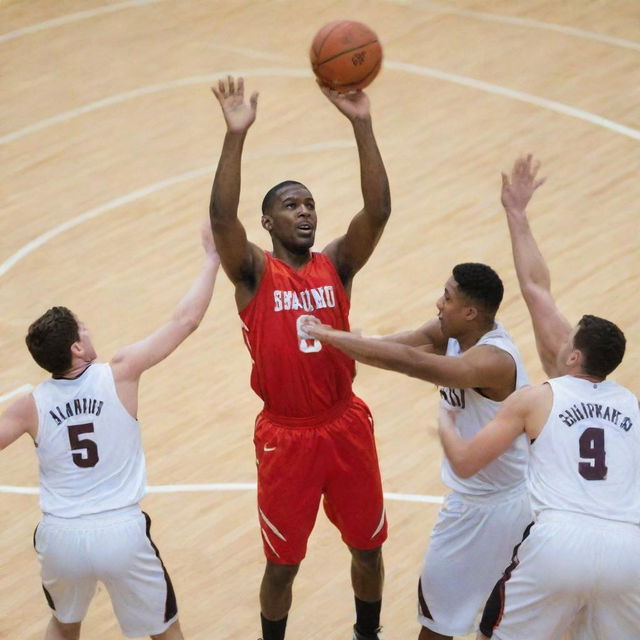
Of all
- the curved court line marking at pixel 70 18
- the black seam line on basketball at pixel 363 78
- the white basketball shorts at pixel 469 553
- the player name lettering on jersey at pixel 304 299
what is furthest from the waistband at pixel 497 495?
the curved court line marking at pixel 70 18

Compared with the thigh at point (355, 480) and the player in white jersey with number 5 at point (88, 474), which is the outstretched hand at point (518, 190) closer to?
the thigh at point (355, 480)

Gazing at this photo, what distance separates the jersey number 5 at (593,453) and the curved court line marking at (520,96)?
23.5 ft

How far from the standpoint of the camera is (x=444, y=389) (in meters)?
6.13

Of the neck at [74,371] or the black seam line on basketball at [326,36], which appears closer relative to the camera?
the neck at [74,371]

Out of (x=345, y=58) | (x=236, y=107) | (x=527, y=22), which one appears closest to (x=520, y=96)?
(x=527, y=22)

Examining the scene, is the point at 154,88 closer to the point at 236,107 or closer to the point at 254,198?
the point at 254,198

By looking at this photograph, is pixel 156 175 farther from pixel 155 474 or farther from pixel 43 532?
pixel 43 532

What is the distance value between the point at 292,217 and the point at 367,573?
1786 mm

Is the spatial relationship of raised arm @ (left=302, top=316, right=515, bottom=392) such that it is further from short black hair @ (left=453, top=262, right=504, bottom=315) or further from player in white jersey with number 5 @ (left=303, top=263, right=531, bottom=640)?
short black hair @ (left=453, top=262, right=504, bottom=315)

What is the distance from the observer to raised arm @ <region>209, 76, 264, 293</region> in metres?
5.77

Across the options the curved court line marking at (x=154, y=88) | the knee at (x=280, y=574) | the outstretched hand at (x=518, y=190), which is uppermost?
the outstretched hand at (x=518, y=190)

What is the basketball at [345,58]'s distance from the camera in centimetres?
633

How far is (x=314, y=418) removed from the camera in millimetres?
6105

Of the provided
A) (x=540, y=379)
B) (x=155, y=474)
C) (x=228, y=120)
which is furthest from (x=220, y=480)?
(x=228, y=120)
